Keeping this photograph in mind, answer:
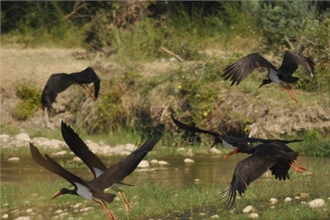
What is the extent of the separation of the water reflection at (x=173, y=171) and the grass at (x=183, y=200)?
277mm

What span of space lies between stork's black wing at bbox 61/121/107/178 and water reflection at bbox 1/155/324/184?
2.56 metres

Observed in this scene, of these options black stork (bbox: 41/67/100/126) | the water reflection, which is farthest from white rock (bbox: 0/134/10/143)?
black stork (bbox: 41/67/100/126)

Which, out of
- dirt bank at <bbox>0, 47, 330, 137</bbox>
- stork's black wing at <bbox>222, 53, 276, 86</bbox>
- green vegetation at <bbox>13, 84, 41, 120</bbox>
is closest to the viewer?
stork's black wing at <bbox>222, 53, 276, 86</bbox>

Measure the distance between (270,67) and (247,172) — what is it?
1.98 metres

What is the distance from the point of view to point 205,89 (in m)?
14.2

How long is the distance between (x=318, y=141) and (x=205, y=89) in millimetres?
1985

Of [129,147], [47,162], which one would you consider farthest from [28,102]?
[47,162]

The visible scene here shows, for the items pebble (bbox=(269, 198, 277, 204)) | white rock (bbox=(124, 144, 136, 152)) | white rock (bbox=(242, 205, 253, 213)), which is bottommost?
white rock (bbox=(124, 144, 136, 152))

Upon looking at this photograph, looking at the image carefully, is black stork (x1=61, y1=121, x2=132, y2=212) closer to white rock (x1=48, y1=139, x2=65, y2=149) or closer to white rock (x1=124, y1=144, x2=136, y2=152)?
white rock (x1=124, y1=144, x2=136, y2=152)

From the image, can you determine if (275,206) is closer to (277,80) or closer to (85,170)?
(277,80)

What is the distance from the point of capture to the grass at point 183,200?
9.52m

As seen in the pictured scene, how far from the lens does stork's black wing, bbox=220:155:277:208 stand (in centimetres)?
820

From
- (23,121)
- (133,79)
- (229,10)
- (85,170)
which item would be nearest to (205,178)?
(85,170)

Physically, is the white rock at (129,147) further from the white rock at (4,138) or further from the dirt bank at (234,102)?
the white rock at (4,138)
